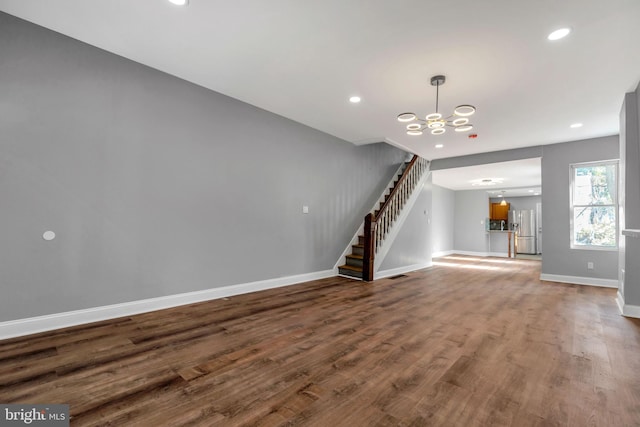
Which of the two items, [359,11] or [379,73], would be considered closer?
[359,11]

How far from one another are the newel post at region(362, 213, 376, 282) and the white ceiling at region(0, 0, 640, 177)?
210 centimetres

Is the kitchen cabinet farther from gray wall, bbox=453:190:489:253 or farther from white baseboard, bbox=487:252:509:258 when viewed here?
white baseboard, bbox=487:252:509:258

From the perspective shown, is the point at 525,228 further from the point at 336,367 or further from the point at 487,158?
the point at 336,367

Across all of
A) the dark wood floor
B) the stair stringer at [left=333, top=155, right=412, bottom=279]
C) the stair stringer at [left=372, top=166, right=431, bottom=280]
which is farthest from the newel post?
the dark wood floor

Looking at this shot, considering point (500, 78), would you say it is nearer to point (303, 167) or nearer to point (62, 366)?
point (303, 167)

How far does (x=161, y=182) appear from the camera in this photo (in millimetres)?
3459

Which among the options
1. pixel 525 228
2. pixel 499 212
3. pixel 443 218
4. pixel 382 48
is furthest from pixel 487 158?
pixel 525 228

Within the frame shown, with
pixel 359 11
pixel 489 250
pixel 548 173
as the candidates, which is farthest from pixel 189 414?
pixel 489 250

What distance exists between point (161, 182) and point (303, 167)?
2.43 meters

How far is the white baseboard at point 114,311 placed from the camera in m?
2.58

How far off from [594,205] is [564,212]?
0.48 meters

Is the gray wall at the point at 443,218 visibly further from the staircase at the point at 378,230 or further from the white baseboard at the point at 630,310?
the white baseboard at the point at 630,310

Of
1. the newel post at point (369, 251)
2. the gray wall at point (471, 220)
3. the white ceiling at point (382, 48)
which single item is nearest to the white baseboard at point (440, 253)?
the gray wall at point (471, 220)

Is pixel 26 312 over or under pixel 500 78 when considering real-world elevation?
under
